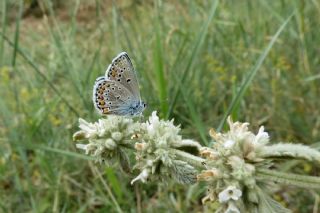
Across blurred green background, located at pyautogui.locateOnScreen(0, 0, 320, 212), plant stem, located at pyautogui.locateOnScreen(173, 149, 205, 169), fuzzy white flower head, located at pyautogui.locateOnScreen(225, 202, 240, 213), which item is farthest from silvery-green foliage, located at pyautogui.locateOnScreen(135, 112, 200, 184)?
blurred green background, located at pyautogui.locateOnScreen(0, 0, 320, 212)

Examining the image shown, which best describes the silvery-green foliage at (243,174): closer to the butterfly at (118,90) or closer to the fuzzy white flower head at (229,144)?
the fuzzy white flower head at (229,144)

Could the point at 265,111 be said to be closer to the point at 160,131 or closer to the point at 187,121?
the point at 187,121

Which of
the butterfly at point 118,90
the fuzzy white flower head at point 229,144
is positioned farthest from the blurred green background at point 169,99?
the fuzzy white flower head at point 229,144

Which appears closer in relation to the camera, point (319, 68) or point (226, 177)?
point (226, 177)

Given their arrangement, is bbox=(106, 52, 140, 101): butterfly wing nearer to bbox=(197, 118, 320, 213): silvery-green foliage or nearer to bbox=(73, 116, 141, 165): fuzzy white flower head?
bbox=(73, 116, 141, 165): fuzzy white flower head

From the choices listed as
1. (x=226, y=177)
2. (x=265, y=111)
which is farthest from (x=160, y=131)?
(x=265, y=111)

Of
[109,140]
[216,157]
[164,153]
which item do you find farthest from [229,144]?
[109,140]

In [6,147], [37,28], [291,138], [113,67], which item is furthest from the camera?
[37,28]

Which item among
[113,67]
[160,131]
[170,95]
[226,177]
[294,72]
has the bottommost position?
[226,177]

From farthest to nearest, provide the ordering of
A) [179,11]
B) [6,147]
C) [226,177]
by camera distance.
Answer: [179,11] < [6,147] < [226,177]
